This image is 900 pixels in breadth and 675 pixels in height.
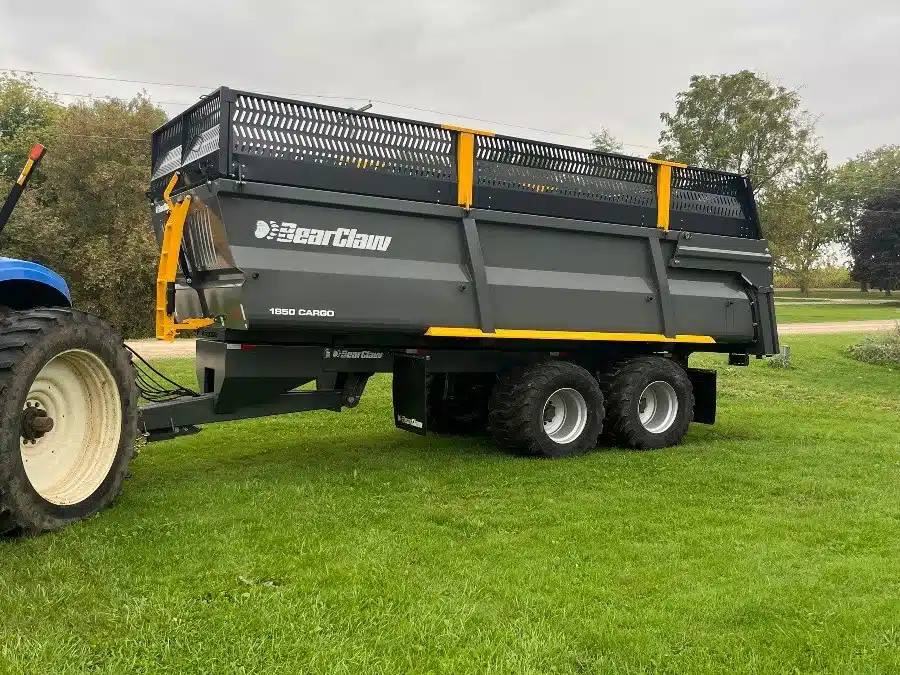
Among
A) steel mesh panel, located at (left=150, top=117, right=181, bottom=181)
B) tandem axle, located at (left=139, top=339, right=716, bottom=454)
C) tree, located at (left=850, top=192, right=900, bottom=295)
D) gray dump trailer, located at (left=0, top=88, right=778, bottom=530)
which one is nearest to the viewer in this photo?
gray dump trailer, located at (left=0, top=88, right=778, bottom=530)

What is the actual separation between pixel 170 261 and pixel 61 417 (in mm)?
1501

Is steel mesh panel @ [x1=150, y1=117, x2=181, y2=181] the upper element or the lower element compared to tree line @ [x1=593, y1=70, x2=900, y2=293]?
lower

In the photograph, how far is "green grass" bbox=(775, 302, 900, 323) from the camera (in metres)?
37.5

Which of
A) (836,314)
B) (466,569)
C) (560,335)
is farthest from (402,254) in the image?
(836,314)

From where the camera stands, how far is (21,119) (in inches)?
1298

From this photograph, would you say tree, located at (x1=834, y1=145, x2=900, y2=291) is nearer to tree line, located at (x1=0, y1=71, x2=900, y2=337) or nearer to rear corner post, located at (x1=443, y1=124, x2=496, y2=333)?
tree line, located at (x1=0, y1=71, x2=900, y2=337)

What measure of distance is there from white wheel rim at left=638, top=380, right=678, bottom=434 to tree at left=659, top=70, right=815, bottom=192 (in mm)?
40748

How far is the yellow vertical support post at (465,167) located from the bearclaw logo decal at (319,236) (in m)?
0.85

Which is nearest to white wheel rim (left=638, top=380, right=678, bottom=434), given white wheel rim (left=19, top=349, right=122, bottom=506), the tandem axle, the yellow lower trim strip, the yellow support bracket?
the tandem axle

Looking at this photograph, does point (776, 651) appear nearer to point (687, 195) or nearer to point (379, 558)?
point (379, 558)

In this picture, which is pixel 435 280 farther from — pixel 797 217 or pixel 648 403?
pixel 797 217

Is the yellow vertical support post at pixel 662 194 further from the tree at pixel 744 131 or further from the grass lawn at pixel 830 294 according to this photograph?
the grass lawn at pixel 830 294

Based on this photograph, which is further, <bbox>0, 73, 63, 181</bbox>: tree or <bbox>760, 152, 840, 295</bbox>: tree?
<bbox>760, 152, 840, 295</bbox>: tree

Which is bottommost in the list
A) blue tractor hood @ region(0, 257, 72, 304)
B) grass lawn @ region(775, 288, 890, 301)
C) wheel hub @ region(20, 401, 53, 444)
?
wheel hub @ region(20, 401, 53, 444)
